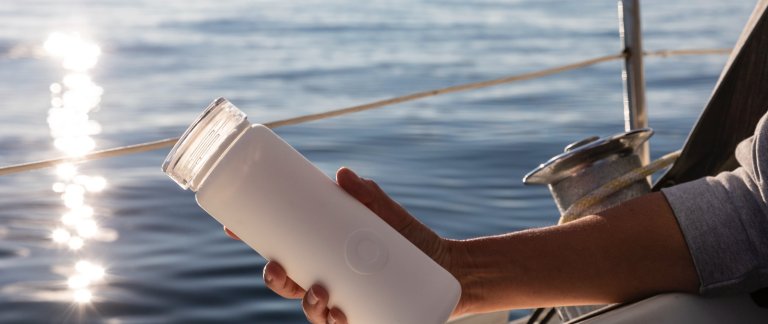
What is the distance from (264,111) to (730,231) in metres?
4.17

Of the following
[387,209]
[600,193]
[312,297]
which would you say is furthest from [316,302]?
[600,193]

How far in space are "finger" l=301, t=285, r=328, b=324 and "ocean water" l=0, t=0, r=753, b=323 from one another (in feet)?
5.42

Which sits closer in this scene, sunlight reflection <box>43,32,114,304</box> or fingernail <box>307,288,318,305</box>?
fingernail <box>307,288,318,305</box>

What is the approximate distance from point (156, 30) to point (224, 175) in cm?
797

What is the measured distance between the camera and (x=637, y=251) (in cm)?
96

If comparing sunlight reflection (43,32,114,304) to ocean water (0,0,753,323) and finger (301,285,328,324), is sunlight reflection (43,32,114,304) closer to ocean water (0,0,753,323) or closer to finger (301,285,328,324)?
ocean water (0,0,753,323)

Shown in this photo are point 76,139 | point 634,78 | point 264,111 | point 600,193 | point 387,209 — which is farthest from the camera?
point 264,111

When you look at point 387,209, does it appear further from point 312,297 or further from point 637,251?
point 637,251

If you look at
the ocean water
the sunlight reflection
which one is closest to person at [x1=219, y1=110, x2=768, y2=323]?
the sunlight reflection

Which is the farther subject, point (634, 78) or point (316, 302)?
point (634, 78)

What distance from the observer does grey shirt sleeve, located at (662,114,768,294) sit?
3.11ft

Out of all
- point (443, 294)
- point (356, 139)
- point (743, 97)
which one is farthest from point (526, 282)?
point (356, 139)

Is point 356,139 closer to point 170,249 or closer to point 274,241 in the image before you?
point 170,249

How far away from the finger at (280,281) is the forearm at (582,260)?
0.14 meters
